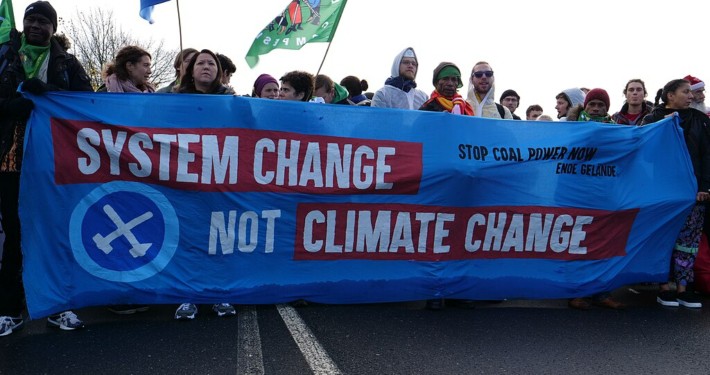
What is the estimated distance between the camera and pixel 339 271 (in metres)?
4.49

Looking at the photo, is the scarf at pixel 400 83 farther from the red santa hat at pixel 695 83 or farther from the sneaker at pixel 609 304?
the red santa hat at pixel 695 83

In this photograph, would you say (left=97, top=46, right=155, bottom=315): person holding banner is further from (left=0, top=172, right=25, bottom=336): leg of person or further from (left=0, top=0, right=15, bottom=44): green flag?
(left=0, top=172, right=25, bottom=336): leg of person

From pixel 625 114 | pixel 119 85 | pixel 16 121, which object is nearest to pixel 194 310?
pixel 16 121

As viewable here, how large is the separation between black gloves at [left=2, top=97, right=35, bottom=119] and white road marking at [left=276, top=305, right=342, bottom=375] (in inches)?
84.8

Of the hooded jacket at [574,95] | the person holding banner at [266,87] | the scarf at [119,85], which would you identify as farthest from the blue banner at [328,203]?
the hooded jacket at [574,95]

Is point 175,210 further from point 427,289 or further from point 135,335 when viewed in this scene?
point 427,289

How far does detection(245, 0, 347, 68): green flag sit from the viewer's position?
23.1 feet

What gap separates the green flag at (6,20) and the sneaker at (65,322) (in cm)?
180

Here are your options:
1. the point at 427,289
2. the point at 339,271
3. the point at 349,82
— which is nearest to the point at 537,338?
the point at 427,289

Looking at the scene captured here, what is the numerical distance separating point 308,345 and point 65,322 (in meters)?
1.61

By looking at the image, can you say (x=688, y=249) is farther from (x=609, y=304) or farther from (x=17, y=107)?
(x=17, y=107)

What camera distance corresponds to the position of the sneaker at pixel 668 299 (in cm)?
515

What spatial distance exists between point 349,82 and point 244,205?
147 inches

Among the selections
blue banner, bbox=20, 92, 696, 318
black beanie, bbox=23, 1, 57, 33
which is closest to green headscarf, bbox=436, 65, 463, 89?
blue banner, bbox=20, 92, 696, 318
